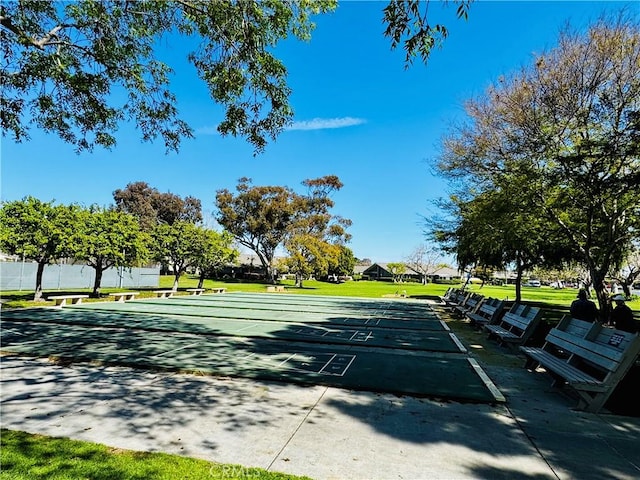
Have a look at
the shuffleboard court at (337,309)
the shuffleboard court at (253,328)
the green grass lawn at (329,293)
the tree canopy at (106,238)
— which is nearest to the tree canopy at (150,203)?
the green grass lawn at (329,293)

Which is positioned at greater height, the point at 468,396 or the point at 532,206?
the point at 532,206

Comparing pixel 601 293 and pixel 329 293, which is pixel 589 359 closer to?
pixel 601 293

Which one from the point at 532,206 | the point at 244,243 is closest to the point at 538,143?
the point at 532,206

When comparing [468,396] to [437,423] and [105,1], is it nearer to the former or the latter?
[437,423]

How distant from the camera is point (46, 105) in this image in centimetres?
770

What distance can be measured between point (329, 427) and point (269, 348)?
461 centimetres

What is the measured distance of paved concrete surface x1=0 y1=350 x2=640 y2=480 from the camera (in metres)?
3.50

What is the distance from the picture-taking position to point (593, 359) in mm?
5238

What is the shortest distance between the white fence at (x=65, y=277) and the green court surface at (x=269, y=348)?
1446cm

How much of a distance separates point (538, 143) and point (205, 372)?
34.1 feet

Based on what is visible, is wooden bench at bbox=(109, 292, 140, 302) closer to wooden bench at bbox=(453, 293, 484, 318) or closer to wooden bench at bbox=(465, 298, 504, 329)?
wooden bench at bbox=(453, 293, 484, 318)

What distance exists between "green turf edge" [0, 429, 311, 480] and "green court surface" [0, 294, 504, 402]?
2.86 m

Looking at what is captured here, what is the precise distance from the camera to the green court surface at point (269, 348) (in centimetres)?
640

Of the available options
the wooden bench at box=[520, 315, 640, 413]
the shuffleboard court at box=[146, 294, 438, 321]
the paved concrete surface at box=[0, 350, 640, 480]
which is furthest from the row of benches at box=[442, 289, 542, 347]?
the paved concrete surface at box=[0, 350, 640, 480]
